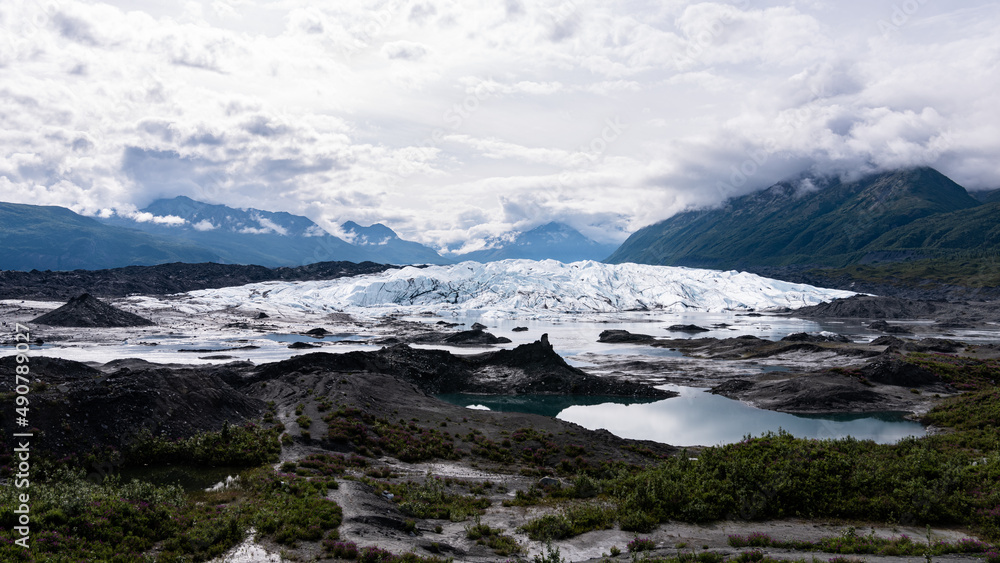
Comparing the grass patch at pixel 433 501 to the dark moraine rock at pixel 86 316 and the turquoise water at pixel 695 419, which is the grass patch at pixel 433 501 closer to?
the turquoise water at pixel 695 419

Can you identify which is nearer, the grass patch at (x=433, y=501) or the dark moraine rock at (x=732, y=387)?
the grass patch at (x=433, y=501)

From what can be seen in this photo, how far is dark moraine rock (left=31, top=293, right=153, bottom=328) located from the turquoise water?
3587 inches

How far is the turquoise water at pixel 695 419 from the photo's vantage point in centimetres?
4322

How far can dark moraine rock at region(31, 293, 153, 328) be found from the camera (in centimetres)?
10481

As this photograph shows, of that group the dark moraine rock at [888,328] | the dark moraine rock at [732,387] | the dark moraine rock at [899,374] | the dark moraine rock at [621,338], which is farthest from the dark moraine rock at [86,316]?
the dark moraine rock at [888,328]

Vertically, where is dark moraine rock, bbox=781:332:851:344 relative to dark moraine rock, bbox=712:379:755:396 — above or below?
above

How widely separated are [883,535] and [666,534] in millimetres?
6504

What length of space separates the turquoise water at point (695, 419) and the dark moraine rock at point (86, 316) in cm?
9112

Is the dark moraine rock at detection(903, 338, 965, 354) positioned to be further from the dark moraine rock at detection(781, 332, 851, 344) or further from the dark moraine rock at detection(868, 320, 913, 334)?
the dark moraine rock at detection(868, 320, 913, 334)

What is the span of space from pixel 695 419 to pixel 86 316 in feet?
394

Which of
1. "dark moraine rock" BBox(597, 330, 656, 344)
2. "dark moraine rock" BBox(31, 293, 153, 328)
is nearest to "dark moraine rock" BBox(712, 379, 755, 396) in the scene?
"dark moraine rock" BBox(597, 330, 656, 344)

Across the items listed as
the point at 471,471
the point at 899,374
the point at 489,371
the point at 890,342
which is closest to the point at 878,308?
the point at 890,342

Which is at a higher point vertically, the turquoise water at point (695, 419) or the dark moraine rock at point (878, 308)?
the dark moraine rock at point (878, 308)
